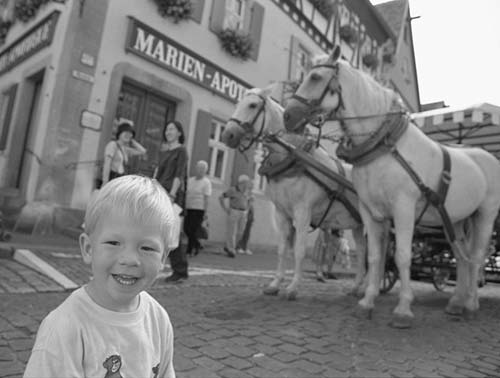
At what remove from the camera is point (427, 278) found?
19.1 feet

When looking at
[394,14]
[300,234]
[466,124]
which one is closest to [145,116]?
[300,234]

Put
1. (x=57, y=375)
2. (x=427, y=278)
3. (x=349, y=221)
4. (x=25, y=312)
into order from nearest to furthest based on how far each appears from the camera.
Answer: (x=57, y=375) → (x=25, y=312) → (x=349, y=221) → (x=427, y=278)

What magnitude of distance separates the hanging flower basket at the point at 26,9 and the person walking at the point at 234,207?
222 inches

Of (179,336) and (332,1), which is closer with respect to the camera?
(179,336)

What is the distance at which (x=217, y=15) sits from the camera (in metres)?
9.88

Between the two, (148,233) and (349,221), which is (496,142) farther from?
(148,233)

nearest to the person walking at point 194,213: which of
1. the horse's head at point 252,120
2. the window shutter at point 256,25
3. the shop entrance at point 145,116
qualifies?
the shop entrance at point 145,116

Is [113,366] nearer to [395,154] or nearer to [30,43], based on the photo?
[395,154]

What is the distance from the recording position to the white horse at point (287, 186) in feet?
14.6

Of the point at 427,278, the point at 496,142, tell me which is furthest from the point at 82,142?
the point at 496,142

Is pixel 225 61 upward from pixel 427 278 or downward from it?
upward

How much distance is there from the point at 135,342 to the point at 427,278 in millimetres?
5597

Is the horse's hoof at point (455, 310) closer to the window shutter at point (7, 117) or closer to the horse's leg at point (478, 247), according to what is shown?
the horse's leg at point (478, 247)

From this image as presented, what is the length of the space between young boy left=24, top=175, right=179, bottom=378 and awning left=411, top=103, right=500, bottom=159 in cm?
444
